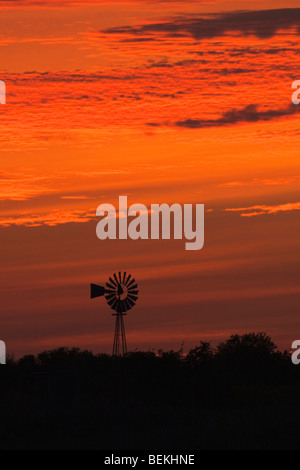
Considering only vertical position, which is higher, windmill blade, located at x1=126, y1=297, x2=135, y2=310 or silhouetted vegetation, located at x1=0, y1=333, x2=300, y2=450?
windmill blade, located at x1=126, y1=297, x2=135, y2=310

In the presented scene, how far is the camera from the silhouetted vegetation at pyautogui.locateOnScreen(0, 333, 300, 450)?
182 feet

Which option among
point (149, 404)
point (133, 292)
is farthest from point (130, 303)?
point (149, 404)

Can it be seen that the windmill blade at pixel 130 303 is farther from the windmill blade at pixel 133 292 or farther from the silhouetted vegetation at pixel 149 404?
the silhouetted vegetation at pixel 149 404

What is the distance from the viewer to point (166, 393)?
2913 inches

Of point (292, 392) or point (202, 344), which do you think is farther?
point (202, 344)

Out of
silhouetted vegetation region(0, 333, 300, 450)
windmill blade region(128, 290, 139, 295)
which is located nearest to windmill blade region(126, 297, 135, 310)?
windmill blade region(128, 290, 139, 295)

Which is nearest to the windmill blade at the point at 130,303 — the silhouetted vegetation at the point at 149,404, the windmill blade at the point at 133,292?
the windmill blade at the point at 133,292

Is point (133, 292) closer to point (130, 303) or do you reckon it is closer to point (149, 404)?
point (130, 303)

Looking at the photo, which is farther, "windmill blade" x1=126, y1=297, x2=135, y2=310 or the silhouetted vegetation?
"windmill blade" x1=126, y1=297, x2=135, y2=310

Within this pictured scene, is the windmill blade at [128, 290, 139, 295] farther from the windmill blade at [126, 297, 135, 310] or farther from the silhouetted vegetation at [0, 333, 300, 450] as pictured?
the silhouetted vegetation at [0, 333, 300, 450]

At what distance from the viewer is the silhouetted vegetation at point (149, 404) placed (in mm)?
55594
